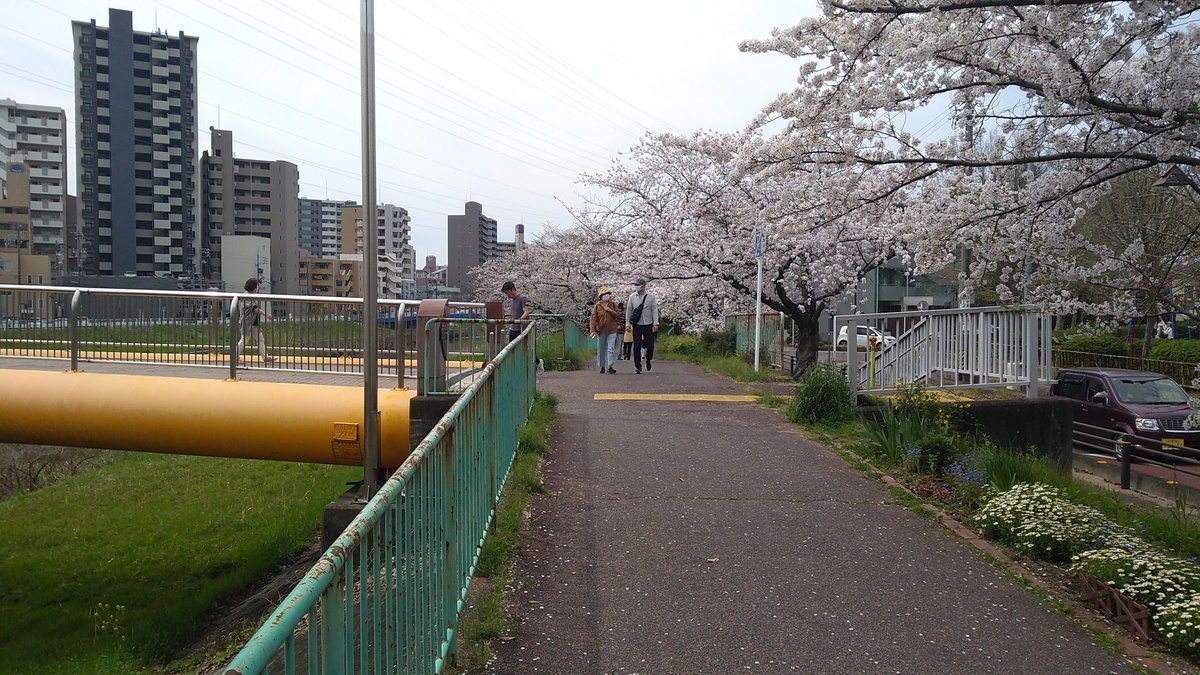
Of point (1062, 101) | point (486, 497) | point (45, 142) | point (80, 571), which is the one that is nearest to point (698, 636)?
point (486, 497)

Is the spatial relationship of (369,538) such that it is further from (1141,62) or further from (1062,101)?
(1141,62)

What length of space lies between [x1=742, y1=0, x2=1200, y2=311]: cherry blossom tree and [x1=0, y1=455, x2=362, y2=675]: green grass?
7738mm

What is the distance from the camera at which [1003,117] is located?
827cm

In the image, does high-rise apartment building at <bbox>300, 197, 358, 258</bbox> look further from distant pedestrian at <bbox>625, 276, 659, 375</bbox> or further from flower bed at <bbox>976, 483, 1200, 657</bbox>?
flower bed at <bbox>976, 483, 1200, 657</bbox>

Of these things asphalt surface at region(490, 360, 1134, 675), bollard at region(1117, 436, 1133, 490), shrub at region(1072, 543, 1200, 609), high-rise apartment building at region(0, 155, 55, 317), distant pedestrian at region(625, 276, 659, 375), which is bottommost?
bollard at region(1117, 436, 1133, 490)

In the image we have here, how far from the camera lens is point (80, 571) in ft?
37.4

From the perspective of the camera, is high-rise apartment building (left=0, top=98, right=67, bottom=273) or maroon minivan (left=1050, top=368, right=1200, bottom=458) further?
high-rise apartment building (left=0, top=98, right=67, bottom=273)

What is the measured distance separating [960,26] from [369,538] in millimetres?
6916

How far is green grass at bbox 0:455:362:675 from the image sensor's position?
9.25m

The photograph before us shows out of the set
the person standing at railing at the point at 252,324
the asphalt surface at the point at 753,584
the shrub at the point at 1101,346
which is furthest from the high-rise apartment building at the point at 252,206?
the asphalt surface at the point at 753,584

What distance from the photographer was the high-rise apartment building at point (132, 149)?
229 ft

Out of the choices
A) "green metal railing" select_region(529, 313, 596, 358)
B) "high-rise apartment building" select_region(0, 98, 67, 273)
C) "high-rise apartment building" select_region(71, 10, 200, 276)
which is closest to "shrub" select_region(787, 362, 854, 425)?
"green metal railing" select_region(529, 313, 596, 358)

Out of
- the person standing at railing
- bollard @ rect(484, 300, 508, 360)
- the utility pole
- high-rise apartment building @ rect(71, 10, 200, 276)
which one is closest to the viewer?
the utility pole

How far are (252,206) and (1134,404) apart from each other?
7890 cm
